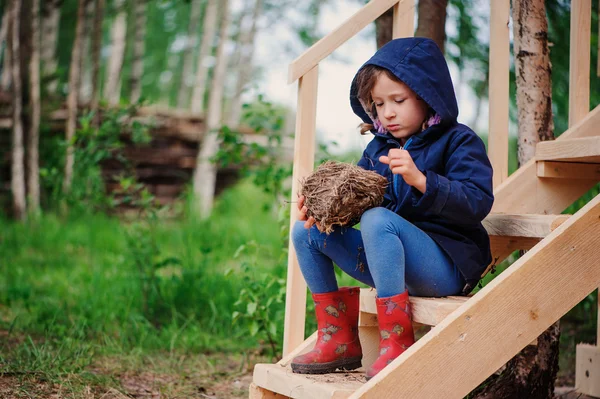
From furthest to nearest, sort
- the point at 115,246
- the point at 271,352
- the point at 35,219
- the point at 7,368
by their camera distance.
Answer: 1. the point at 35,219
2. the point at 115,246
3. the point at 271,352
4. the point at 7,368

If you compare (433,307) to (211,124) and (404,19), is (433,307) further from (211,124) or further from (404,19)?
(211,124)

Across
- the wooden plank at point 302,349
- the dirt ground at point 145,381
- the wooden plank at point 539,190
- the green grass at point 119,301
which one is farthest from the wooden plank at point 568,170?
the dirt ground at point 145,381

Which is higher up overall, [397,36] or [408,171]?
[397,36]

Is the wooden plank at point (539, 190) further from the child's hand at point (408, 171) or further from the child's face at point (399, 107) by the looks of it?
the child's hand at point (408, 171)

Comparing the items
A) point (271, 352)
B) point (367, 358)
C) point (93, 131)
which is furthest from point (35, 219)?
point (367, 358)

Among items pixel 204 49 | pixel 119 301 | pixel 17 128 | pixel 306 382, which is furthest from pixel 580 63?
pixel 204 49

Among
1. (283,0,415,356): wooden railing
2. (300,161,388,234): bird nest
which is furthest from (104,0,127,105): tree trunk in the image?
(300,161,388,234): bird nest

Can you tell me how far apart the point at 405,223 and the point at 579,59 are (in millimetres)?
1455

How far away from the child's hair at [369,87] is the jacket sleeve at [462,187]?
0.17 m

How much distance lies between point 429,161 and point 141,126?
275 centimetres

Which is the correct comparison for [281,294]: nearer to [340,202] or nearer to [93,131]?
[340,202]

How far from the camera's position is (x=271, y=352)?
389 cm

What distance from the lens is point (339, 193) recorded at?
217cm

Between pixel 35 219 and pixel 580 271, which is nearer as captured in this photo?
pixel 580 271
